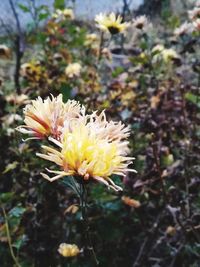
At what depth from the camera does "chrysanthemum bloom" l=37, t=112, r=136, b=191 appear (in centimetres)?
71

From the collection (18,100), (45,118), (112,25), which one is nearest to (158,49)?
(112,25)

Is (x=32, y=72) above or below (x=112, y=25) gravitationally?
above

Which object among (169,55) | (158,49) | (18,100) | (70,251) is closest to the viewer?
(70,251)

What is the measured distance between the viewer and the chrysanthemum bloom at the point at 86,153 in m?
0.71

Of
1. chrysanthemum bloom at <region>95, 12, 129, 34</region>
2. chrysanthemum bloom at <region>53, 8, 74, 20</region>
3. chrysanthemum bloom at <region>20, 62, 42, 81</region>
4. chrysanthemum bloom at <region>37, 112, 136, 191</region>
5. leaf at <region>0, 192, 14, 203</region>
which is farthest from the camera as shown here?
chrysanthemum bloom at <region>53, 8, 74, 20</region>

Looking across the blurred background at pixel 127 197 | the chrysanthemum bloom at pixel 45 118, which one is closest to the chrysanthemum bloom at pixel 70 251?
the blurred background at pixel 127 197

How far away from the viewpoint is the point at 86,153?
28.8 inches

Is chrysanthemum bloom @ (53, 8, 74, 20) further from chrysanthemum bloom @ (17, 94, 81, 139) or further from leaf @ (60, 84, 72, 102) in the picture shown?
chrysanthemum bloom @ (17, 94, 81, 139)

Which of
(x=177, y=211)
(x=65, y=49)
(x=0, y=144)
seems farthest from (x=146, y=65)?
(x=177, y=211)

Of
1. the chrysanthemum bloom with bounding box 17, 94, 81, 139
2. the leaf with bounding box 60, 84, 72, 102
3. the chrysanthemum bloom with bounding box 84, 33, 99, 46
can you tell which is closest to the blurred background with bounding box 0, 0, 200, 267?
the leaf with bounding box 60, 84, 72, 102

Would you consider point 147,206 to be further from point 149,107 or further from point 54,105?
point 54,105

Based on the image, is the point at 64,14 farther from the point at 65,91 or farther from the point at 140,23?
the point at 65,91

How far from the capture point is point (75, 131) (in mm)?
744

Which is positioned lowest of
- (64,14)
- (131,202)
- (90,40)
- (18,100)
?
(131,202)
